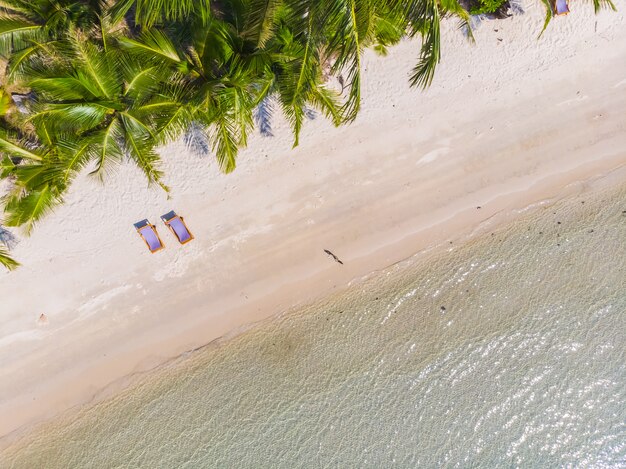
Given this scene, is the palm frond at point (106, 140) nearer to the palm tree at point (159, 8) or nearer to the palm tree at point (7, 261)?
the palm tree at point (159, 8)

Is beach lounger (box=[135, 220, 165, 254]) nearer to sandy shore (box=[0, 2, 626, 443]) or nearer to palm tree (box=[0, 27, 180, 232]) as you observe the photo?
sandy shore (box=[0, 2, 626, 443])

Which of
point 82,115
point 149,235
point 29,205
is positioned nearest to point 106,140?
point 82,115

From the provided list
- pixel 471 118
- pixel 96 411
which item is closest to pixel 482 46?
pixel 471 118

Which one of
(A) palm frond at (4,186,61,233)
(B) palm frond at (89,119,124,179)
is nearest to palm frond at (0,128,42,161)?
(A) palm frond at (4,186,61,233)

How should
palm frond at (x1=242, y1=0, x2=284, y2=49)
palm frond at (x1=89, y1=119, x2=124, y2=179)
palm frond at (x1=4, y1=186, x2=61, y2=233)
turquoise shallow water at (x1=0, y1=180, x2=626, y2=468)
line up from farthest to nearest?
turquoise shallow water at (x1=0, y1=180, x2=626, y2=468)
palm frond at (x1=4, y1=186, x2=61, y2=233)
palm frond at (x1=89, y1=119, x2=124, y2=179)
palm frond at (x1=242, y1=0, x2=284, y2=49)

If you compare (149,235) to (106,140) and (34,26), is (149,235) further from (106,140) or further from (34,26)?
(34,26)

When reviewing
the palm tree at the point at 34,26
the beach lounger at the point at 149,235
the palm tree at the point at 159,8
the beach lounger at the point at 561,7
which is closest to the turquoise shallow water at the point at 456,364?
the beach lounger at the point at 149,235
